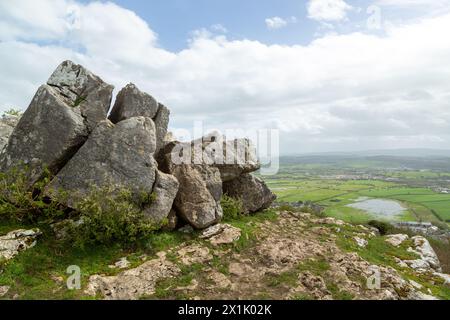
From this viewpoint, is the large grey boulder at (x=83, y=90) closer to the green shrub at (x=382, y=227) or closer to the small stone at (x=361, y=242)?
the small stone at (x=361, y=242)

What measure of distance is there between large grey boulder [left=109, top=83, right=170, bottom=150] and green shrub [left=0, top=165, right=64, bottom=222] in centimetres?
702

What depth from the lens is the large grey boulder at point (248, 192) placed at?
28.5 metres

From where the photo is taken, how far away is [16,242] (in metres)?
17.1

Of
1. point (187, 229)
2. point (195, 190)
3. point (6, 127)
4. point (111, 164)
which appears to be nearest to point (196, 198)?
point (195, 190)

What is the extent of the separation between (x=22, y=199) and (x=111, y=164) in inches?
211

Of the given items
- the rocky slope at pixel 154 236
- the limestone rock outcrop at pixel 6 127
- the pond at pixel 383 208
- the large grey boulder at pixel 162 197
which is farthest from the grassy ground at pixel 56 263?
the pond at pixel 383 208

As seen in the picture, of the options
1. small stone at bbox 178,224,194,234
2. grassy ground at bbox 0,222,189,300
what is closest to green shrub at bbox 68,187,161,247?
grassy ground at bbox 0,222,189,300

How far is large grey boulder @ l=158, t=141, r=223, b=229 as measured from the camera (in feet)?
71.9

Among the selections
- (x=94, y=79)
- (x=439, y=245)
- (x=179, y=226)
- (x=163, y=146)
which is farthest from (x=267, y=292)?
(x=439, y=245)

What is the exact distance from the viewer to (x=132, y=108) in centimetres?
2384

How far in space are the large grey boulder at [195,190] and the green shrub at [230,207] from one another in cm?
120

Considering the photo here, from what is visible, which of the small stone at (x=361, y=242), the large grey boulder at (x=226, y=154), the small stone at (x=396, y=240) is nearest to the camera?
the small stone at (x=361, y=242)

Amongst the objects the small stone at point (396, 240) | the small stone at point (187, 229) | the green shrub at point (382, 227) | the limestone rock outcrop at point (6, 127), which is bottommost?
the green shrub at point (382, 227)
